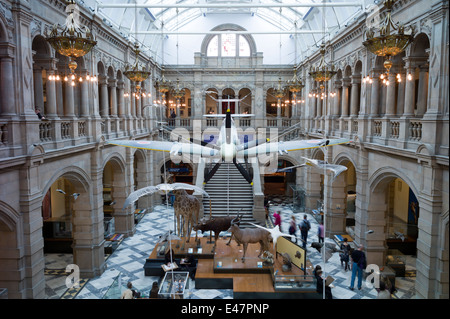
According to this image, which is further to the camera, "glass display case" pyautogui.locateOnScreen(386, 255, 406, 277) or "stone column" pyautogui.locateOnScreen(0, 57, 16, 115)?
"glass display case" pyautogui.locateOnScreen(386, 255, 406, 277)

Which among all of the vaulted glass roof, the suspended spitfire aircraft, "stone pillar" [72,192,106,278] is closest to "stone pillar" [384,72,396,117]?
the vaulted glass roof

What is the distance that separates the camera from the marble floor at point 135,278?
38.0 ft

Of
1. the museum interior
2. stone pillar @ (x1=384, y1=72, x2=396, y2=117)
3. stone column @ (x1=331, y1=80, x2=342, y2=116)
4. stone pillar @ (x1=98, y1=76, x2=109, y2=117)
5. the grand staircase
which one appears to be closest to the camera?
the museum interior

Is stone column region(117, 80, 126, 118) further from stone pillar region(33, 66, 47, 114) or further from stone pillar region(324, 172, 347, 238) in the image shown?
stone pillar region(324, 172, 347, 238)

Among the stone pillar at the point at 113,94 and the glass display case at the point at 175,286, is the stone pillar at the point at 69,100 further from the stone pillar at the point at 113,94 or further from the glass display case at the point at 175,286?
the glass display case at the point at 175,286

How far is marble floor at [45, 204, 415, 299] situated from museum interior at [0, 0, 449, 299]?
0.27ft

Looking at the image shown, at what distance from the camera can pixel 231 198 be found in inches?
823

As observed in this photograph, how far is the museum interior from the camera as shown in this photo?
28.8 ft

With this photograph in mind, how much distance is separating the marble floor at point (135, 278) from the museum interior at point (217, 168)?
81 millimetres

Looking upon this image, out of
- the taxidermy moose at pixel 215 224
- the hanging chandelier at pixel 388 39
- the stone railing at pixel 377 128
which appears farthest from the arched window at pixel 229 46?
the hanging chandelier at pixel 388 39

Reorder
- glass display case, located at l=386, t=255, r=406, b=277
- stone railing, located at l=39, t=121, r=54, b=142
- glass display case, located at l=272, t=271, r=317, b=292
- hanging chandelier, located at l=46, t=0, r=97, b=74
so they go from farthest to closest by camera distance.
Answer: glass display case, located at l=386, t=255, r=406, b=277 → glass display case, located at l=272, t=271, r=317, b=292 → stone railing, located at l=39, t=121, r=54, b=142 → hanging chandelier, located at l=46, t=0, r=97, b=74

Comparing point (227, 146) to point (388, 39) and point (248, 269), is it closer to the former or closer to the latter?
point (248, 269)

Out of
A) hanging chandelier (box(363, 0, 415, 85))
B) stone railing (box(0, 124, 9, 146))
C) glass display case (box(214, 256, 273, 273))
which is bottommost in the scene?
glass display case (box(214, 256, 273, 273))
